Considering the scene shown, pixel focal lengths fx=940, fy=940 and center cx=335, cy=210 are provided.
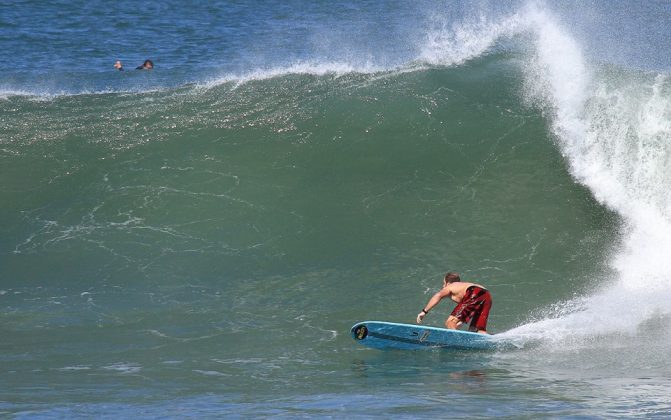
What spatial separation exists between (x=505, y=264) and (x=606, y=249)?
58.4 inches

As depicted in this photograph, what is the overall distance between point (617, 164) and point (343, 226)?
429 centimetres

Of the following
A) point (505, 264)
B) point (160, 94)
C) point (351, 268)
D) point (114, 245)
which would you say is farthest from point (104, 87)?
point (505, 264)

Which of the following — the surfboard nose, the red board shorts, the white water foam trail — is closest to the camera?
the surfboard nose

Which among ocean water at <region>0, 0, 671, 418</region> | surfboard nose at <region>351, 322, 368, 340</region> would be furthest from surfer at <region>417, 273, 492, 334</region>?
surfboard nose at <region>351, 322, 368, 340</region>

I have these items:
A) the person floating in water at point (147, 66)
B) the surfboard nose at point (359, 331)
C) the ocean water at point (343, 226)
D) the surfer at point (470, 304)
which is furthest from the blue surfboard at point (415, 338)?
the person floating in water at point (147, 66)

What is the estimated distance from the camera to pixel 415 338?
10.1m

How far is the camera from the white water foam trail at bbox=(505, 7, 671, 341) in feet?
35.8

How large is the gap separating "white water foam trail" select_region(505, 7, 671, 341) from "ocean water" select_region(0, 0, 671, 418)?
4 centimetres

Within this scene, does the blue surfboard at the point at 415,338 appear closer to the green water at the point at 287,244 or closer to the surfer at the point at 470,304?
the green water at the point at 287,244

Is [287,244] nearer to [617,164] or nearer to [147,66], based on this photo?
[617,164]

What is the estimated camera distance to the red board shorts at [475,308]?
409 inches

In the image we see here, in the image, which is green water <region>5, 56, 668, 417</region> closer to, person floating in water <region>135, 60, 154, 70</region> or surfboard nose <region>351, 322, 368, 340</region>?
surfboard nose <region>351, 322, 368, 340</region>

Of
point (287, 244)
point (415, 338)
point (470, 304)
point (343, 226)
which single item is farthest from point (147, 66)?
point (415, 338)

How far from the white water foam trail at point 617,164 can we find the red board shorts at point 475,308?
0.35m
